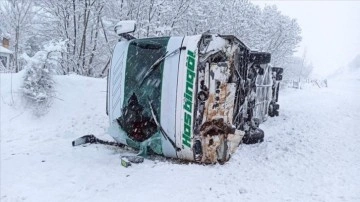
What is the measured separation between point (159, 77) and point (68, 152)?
182cm

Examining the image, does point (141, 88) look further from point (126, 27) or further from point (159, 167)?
point (159, 167)

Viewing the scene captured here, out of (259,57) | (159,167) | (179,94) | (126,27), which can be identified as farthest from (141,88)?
(259,57)

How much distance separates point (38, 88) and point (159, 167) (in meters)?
4.31

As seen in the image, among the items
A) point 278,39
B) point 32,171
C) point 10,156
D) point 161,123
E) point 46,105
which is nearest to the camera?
point 32,171

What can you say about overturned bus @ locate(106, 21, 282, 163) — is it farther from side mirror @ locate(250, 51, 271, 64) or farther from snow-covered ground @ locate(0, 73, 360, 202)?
side mirror @ locate(250, 51, 271, 64)

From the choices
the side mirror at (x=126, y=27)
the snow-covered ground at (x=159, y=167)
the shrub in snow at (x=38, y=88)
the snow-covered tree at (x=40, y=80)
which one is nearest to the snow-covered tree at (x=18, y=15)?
the snow-covered tree at (x=40, y=80)

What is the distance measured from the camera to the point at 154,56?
5.25m

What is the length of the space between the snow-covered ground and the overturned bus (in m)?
0.31

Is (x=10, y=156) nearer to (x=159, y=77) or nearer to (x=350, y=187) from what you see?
(x=159, y=77)

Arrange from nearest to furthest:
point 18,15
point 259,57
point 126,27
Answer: point 126,27 → point 259,57 → point 18,15

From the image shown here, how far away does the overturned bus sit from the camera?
4762mm

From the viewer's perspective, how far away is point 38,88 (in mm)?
7879

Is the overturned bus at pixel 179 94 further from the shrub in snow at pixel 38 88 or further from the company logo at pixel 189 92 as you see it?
the shrub in snow at pixel 38 88

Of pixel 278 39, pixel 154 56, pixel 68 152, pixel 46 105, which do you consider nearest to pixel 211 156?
pixel 154 56
